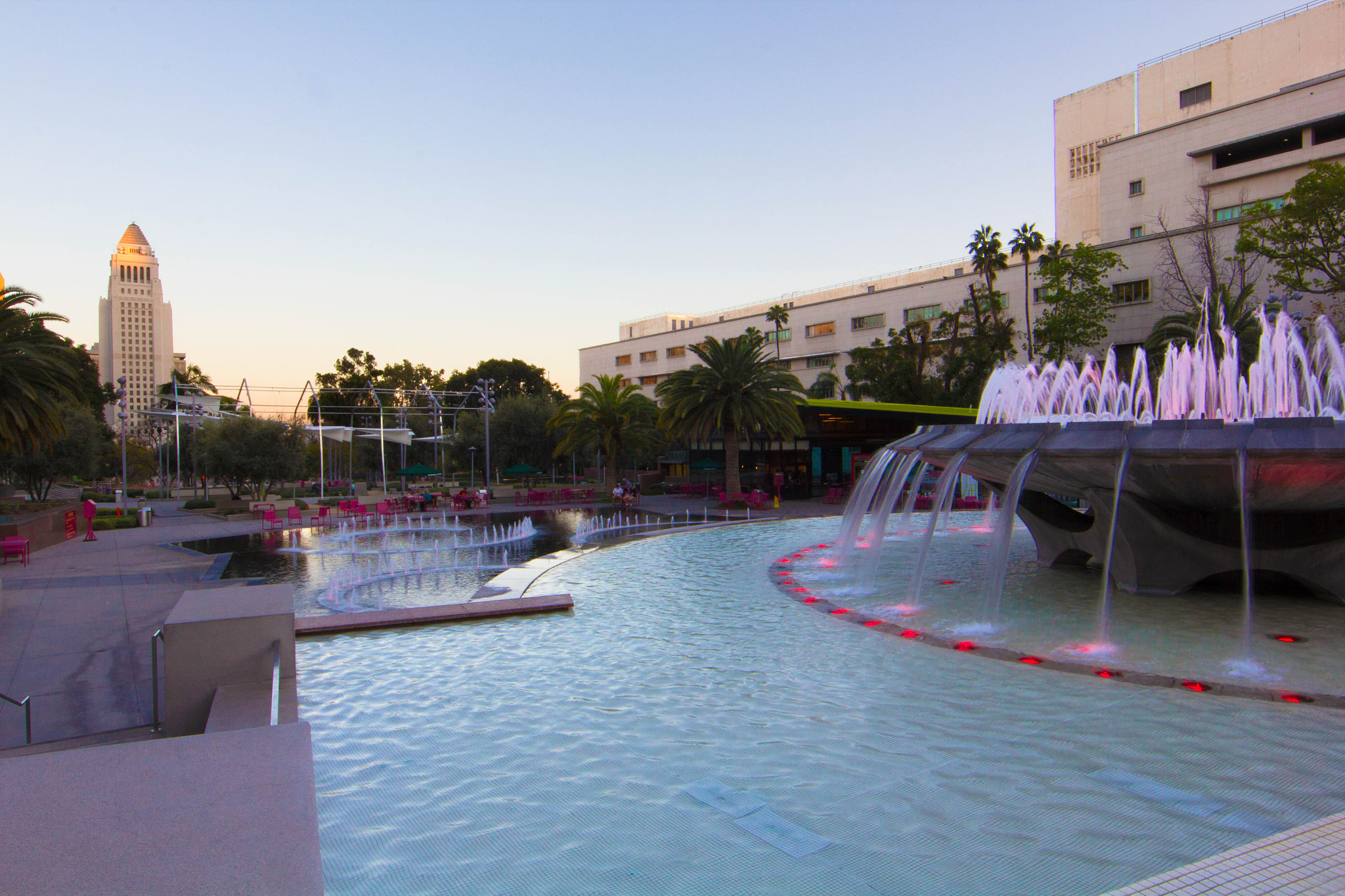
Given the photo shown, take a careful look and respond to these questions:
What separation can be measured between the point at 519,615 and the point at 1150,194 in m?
63.1

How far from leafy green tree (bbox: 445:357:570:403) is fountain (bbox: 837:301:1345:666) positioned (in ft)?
285

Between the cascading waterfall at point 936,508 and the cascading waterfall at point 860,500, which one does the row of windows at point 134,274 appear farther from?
the cascading waterfall at point 936,508

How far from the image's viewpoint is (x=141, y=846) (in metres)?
2.90

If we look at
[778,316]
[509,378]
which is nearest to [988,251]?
[778,316]

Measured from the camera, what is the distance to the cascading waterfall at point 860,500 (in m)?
16.7

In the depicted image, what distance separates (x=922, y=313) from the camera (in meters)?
64.1

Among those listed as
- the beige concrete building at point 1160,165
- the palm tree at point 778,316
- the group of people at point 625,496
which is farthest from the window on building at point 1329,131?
the group of people at point 625,496

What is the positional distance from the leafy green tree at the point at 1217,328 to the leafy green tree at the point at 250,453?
151 feet

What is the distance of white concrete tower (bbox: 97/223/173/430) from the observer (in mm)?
168500

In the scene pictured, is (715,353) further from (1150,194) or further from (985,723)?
(1150,194)

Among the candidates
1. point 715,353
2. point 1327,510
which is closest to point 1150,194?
point 715,353

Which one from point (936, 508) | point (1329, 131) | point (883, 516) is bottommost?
point (883, 516)

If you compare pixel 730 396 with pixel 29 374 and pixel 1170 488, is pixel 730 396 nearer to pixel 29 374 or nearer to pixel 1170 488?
pixel 1170 488

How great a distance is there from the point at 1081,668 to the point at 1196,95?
74.4 m
